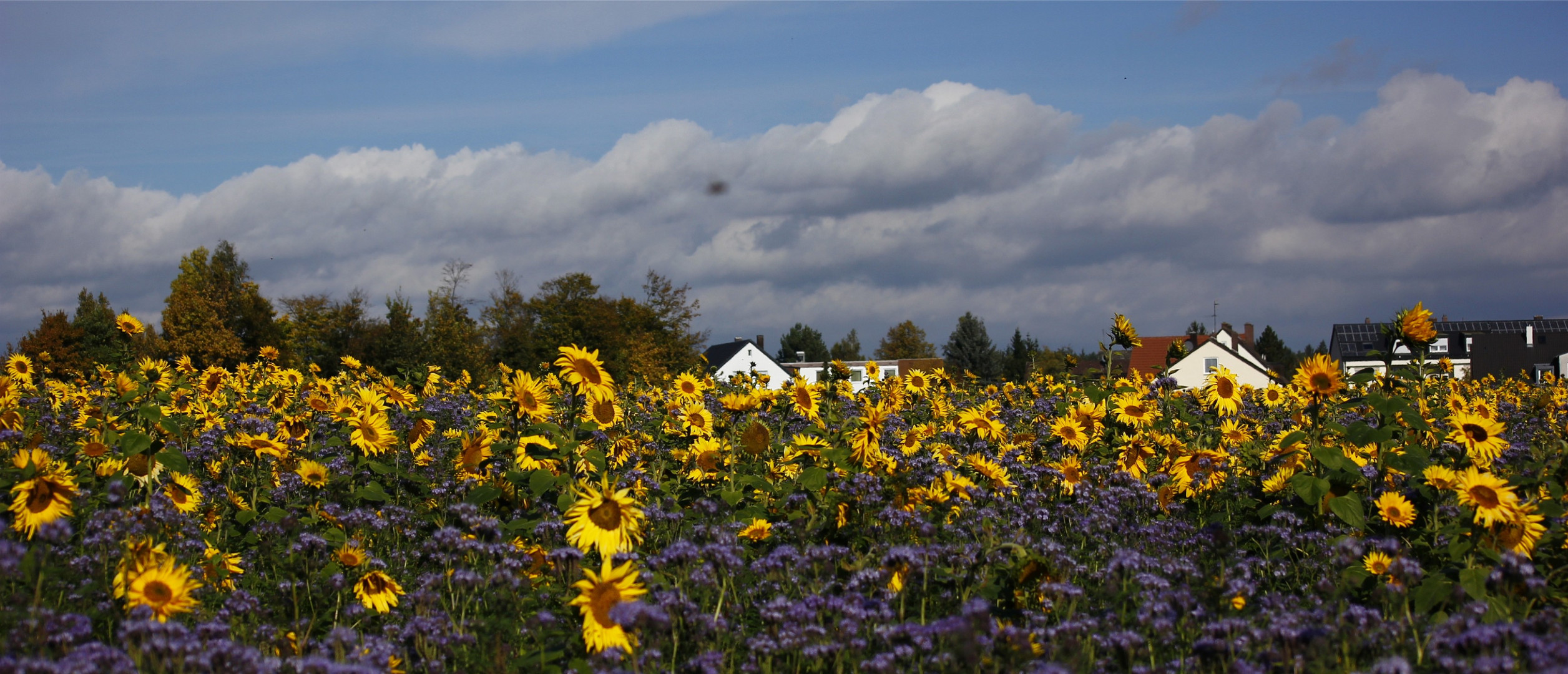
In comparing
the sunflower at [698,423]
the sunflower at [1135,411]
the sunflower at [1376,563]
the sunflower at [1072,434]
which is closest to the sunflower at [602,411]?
the sunflower at [698,423]

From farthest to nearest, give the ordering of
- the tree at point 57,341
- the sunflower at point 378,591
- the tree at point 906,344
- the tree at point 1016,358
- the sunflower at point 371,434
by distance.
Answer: the tree at point 906,344
the tree at point 1016,358
the tree at point 57,341
the sunflower at point 371,434
the sunflower at point 378,591

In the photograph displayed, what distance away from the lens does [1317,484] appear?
5422mm

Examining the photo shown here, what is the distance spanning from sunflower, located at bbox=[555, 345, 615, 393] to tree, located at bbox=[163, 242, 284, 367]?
18.7 m

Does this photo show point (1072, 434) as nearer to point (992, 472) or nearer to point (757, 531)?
point (992, 472)

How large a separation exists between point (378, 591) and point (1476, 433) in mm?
6686

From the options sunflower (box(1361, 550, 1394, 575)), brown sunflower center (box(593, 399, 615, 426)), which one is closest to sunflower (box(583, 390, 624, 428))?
brown sunflower center (box(593, 399, 615, 426))

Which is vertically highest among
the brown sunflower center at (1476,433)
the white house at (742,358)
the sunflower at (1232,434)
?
the white house at (742,358)

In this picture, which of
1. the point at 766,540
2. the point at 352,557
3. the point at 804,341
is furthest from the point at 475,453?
the point at 804,341

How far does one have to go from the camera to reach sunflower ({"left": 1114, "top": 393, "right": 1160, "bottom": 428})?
325 inches

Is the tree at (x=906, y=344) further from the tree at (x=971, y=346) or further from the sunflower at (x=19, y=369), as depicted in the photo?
the sunflower at (x=19, y=369)

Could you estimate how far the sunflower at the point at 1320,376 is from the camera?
20.8ft

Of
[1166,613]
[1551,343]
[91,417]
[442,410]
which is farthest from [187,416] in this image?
[1551,343]

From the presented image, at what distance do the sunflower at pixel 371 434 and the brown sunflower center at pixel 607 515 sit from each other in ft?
9.61

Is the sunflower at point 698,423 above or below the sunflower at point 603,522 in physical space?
above
